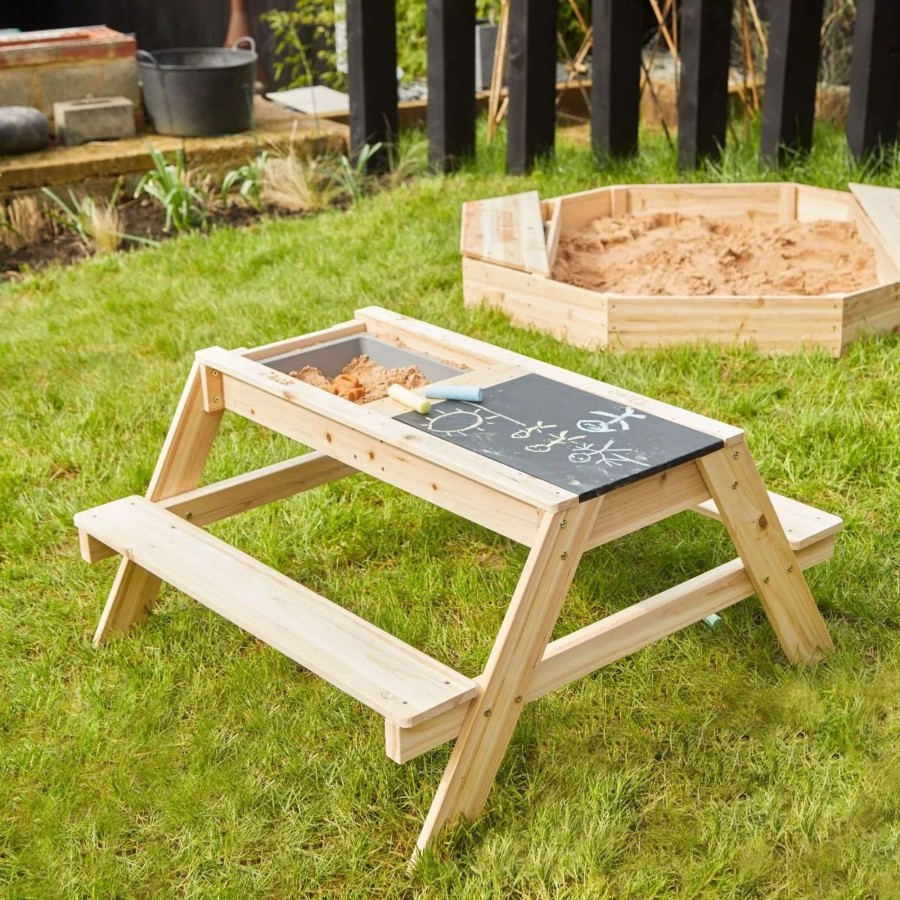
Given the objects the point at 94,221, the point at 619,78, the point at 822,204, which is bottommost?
the point at 94,221

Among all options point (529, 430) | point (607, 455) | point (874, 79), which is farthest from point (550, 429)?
point (874, 79)

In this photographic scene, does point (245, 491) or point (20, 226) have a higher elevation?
point (245, 491)

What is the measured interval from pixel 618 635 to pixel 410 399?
63 centimetres

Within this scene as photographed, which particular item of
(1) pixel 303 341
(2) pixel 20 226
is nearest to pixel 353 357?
(1) pixel 303 341

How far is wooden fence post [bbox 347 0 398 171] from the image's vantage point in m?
6.43

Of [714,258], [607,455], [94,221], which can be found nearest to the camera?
[607,455]

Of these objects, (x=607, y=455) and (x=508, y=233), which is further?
(x=508, y=233)

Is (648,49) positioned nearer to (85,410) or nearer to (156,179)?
(156,179)

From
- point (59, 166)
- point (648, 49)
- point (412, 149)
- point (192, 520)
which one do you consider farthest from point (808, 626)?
point (648, 49)

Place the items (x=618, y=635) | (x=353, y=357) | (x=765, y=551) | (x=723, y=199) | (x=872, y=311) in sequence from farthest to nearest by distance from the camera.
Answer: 1. (x=723, y=199)
2. (x=872, y=311)
3. (x=353, y=357)
4. (x=765, y=551)
5. (x=618, y=635)

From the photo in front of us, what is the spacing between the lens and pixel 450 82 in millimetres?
6453

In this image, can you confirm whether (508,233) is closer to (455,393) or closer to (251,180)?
(251,180)

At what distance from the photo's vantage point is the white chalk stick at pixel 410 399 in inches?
102

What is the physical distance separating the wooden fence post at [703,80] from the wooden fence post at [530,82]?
723mm
